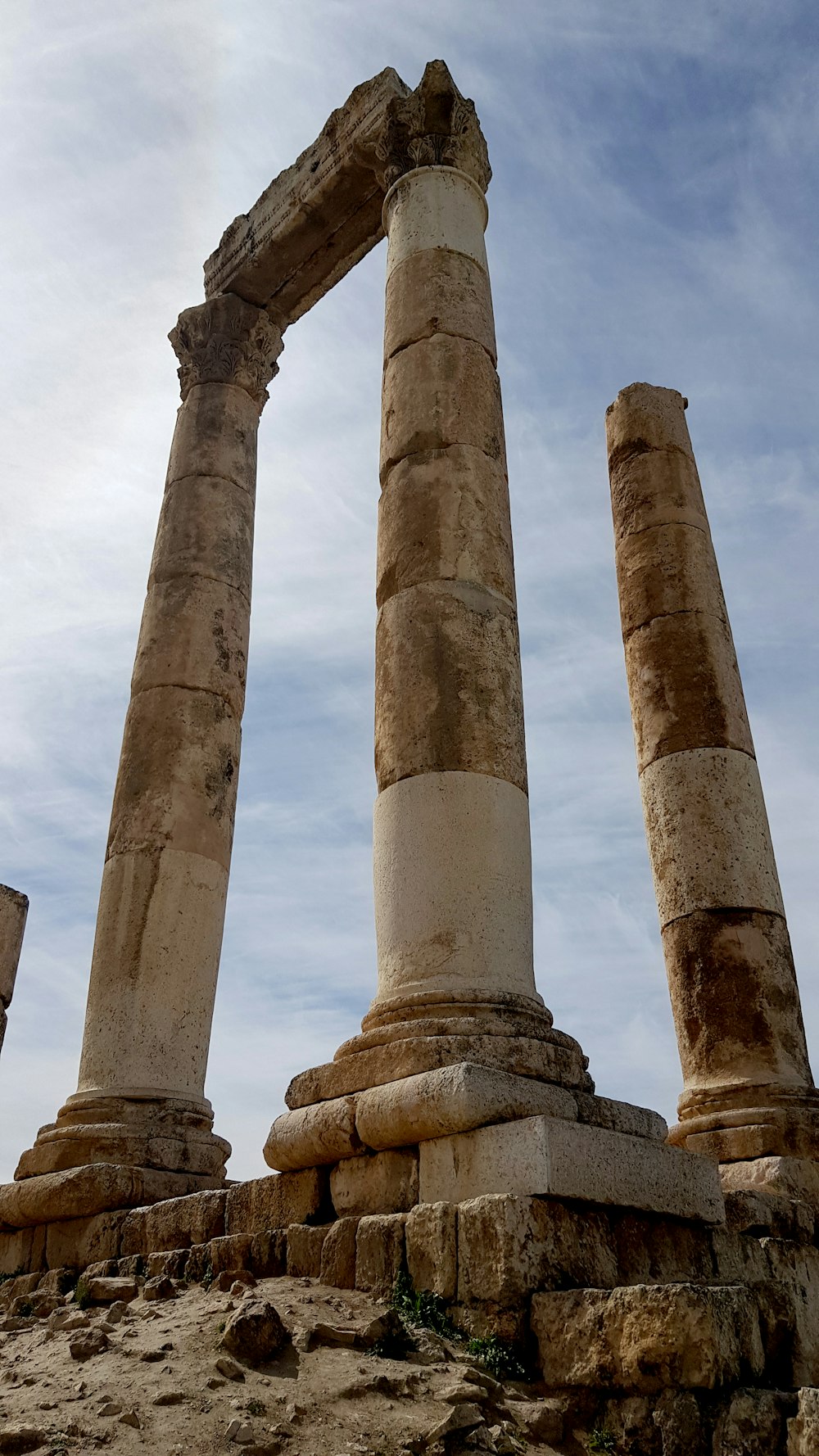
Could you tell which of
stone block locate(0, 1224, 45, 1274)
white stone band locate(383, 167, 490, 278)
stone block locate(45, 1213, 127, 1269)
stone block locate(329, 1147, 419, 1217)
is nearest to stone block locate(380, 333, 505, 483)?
white stone band locate(383, 167, 490, 278)

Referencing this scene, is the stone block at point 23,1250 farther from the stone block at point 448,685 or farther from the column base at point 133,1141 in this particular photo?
the stone block at point 448,685

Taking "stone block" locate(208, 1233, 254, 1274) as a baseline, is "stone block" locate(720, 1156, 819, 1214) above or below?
above

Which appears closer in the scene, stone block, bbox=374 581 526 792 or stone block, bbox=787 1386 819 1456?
stone block, bbox=787 1386 819 1456

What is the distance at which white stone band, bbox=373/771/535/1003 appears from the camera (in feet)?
24.4

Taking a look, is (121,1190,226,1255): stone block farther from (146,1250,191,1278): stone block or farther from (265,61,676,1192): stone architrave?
(265,61,676,1192): stone architrave

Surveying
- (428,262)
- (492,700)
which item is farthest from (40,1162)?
(428,262)

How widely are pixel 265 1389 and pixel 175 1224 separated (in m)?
3.52

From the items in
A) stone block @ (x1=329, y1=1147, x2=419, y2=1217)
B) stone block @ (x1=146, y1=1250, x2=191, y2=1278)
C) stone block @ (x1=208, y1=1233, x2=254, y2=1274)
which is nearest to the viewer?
stone block @ (x1=329, y1=1147, x2=419, y2=1217)

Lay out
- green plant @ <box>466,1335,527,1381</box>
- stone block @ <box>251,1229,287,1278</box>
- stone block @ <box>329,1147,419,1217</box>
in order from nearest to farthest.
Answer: green plant @ <box>466,1335,527,1381</box> < stone block @ <box>329,1147,419,1217</box> < stone block @ <box>251,1229,287,1278</box>

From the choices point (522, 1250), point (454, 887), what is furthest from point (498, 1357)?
point (454, 887)

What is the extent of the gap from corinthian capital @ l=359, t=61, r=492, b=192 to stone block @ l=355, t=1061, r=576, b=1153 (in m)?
8.99

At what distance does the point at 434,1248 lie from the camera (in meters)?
5.82

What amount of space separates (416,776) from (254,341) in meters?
9.61

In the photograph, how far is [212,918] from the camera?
37.9ft
